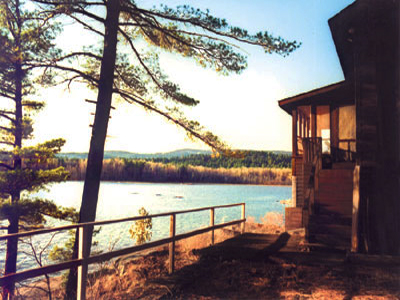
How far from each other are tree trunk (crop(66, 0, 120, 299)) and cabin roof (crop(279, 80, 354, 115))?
1052 cm

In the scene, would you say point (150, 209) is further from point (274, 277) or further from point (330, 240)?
point (274, 277)

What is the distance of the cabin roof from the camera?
57.1 ft

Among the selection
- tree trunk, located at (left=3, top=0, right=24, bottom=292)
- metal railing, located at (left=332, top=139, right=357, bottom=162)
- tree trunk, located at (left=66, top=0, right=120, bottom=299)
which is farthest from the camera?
metal railing, located at (left=332, top=139, right=357, bottom=162)

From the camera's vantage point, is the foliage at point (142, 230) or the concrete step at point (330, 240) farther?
the foliage at point (142, 230)

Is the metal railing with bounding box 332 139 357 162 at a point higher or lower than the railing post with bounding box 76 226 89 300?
higher

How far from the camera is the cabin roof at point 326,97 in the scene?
17.4 meters

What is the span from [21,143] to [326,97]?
1507 centimetres

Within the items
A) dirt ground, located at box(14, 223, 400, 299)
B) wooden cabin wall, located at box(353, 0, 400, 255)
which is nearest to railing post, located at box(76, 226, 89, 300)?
dirt ground, located at box(14, 223, 400, 299)

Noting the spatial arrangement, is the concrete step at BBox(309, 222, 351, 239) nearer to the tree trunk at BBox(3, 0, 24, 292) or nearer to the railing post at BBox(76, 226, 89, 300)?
the railing post at BBox(76, 226, 89, 300)

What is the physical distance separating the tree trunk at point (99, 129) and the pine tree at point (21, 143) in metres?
1.38

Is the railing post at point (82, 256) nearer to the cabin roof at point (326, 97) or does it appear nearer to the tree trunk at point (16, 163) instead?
the tree trunk at point (16, 163)

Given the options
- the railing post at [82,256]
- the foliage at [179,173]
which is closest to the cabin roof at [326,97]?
the railing post at [82,256]

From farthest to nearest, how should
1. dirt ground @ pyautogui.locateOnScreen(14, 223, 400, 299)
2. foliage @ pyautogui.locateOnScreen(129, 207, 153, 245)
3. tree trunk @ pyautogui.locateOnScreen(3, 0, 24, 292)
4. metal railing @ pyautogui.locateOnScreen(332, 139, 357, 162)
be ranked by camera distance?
metal railing @ pyautogui.locateOnScreen(332, 139, 357, 162), foliage @ pyautogui.locateOnScreen(129, 207, 153, 245), tree trunk @ pyautogui.locateOnScreen(3, 0, 24, 292), dirt ground @ pyautogui.locateOnScreen(14, 223, 400, 299)

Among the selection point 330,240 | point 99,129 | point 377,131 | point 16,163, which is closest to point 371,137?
point 377,131
